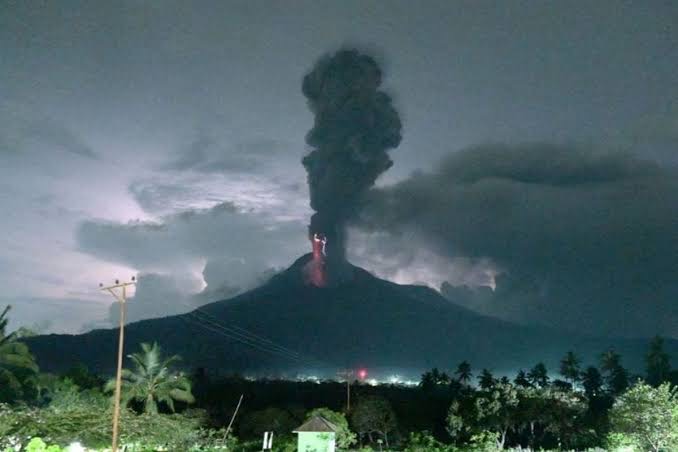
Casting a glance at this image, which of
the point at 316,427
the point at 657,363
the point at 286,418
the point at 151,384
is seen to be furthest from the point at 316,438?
the point at 657,363

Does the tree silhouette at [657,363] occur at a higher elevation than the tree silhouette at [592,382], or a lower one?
higher

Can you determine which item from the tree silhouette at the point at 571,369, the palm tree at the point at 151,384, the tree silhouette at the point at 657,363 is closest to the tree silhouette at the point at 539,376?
the tree silhouette at the point at 571,369

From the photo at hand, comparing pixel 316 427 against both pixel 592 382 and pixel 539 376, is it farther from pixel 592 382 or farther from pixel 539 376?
pixel 539 376

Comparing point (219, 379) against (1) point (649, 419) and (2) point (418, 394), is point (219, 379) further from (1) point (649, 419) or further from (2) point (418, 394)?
(1) point (649, 419)

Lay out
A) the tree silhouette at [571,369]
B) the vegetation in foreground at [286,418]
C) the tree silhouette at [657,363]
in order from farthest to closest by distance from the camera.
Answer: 1. the tree silhouette at [571,369]
2. the tree silhouette at [657,363]
3. the vegetation in foreground at [286,418]

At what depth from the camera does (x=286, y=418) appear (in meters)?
48.2

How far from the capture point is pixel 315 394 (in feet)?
289

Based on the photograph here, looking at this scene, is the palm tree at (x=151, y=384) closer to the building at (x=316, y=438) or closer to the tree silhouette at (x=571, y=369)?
the building at (x=316, y=438)

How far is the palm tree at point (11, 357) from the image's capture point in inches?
1875

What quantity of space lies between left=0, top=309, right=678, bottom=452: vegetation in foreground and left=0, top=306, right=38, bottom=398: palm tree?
69 mm

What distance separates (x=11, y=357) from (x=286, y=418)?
63.4ft

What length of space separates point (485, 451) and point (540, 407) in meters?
11.7

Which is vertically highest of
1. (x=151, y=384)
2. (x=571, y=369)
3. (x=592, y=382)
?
(x=571, y=369)

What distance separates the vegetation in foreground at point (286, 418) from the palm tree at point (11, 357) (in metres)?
0.07
